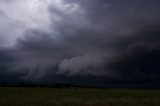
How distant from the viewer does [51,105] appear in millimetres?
35312

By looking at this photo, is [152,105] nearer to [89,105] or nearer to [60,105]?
[89,105]

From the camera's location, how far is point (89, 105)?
3562cm

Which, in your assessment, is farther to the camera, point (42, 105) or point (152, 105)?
point (152, 105)

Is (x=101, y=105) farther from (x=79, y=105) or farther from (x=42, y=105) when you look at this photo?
(x=42, y=105)

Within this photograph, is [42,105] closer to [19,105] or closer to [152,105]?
[19,105]

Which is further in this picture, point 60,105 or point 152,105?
point 152,105

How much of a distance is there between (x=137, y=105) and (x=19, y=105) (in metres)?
14.2

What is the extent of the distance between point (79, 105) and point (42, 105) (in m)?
4.37

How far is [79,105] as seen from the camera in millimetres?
35438

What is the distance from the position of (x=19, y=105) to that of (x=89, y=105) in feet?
26.9

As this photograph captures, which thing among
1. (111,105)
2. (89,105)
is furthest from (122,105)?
(89,105)

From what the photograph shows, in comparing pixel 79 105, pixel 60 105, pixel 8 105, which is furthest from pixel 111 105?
pixel 8 105

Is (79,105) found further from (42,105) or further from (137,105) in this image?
(137,105)

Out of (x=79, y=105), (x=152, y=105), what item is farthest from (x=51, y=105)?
(x=152, y=105)
